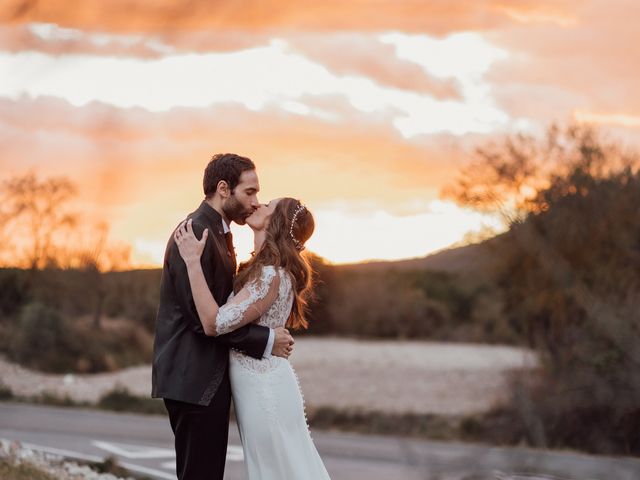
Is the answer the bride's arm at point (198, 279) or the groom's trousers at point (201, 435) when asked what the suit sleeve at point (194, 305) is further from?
the groom's trousers at point (201, 435)

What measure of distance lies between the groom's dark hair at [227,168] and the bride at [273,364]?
0.24 metres

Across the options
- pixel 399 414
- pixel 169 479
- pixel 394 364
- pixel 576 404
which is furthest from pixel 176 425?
pixel 394 364

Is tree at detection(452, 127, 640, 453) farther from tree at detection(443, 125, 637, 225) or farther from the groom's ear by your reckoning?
the groom's ear

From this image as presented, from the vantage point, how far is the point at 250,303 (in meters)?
5.75

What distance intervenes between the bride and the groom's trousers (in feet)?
0.64

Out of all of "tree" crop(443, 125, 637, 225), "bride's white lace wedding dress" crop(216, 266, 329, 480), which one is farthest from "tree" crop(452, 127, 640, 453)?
"bride's white lace wedding dress" crop(216, 266, 329, 480)

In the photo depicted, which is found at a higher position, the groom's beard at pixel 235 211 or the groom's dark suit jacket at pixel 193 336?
the groom's beard at pixel 235 211

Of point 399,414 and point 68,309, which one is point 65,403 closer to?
point 399,414

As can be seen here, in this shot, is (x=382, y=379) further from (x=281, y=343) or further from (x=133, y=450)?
(x=281, y=343)

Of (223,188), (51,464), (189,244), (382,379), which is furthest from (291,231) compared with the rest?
(382,379)

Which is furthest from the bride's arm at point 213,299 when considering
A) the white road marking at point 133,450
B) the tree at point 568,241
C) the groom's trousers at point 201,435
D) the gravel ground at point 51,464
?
the tree at point 568,241

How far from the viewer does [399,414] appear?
79.2 feet

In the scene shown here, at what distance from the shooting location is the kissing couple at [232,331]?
5695 mm

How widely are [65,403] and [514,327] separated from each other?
1158 cm
